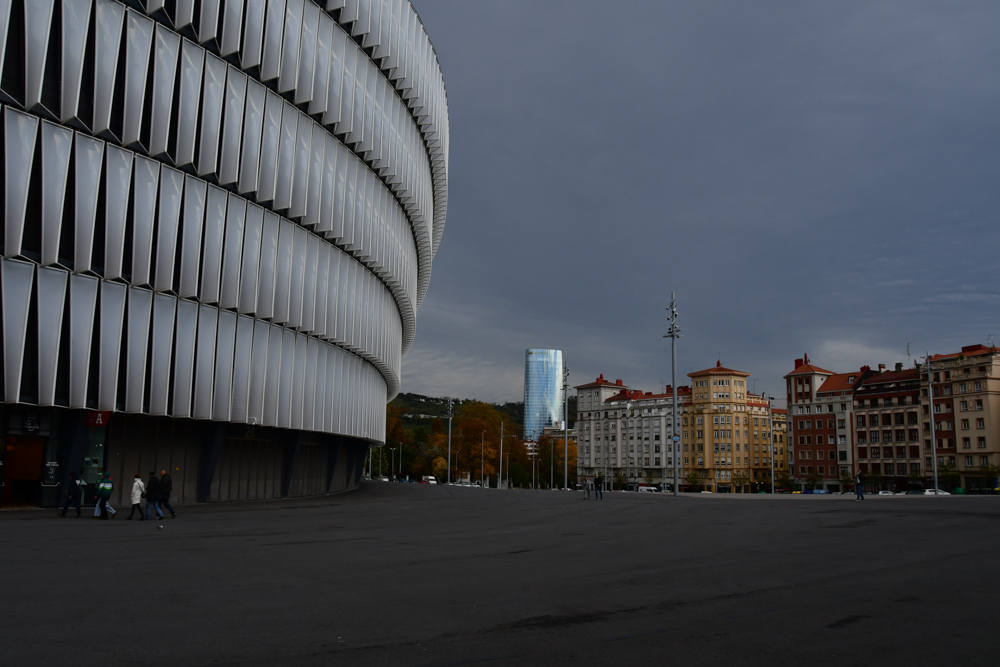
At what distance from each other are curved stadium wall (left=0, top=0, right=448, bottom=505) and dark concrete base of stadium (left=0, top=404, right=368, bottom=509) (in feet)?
0.25

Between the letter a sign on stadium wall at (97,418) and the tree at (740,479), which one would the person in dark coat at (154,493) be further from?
the tree at (740,479)

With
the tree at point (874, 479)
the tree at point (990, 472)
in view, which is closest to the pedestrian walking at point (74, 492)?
the tree at point (990, 472)

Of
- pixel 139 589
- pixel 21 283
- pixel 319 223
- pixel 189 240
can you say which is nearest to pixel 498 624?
pixel 139 589

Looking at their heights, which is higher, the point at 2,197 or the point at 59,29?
the point at 59,29

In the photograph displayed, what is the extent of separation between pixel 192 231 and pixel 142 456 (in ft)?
28.0

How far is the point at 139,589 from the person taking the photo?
1020 cm

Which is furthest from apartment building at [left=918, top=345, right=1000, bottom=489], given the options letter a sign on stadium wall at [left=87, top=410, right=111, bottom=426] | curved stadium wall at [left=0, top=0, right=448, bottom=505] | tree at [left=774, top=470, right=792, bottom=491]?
letter a sign on stadium wall at [left=87, top=410, right=111, bottom=426]

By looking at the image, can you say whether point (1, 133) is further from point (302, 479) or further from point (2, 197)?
point (302, 479)

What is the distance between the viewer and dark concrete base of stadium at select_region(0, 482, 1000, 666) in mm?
7211

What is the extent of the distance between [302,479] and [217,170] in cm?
1757

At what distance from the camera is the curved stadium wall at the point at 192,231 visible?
24438 mm

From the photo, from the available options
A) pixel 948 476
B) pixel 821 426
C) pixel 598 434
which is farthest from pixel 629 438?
pixel 948 476

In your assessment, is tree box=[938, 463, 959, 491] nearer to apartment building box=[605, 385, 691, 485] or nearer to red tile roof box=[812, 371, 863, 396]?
red tile roof box=[812, 371, 863, 396]

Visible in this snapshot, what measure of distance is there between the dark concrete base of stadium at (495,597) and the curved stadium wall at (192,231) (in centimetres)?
870
